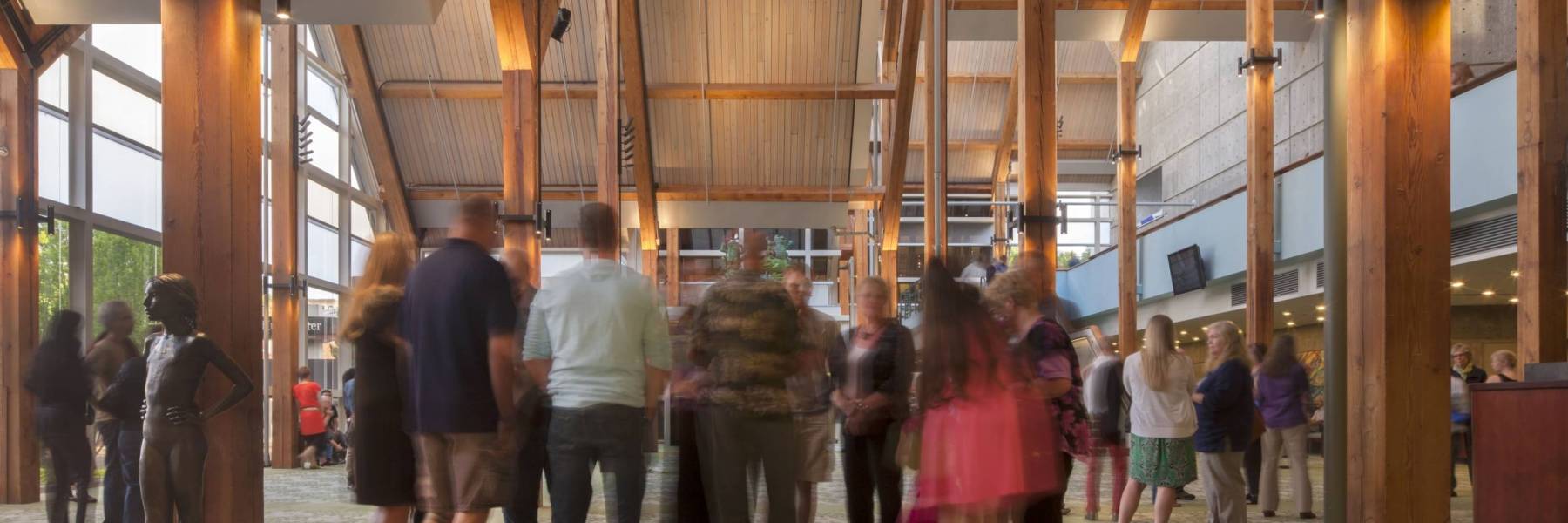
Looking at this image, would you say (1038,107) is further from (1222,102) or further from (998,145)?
(998,145)

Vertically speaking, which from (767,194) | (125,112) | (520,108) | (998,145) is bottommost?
(767,194)

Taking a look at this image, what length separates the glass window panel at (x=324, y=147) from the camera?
57.3ft

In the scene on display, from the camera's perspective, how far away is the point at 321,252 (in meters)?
17.9

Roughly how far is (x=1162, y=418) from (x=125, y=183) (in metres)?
9.81

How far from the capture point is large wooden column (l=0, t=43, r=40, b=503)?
9.30 meters

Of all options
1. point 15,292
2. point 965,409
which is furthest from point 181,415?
point 15,292

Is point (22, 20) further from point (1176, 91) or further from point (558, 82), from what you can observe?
point (1176, 91)

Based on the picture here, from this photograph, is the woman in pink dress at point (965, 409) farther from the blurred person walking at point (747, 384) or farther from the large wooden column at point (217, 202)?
the large wooden column at point (217, 202)

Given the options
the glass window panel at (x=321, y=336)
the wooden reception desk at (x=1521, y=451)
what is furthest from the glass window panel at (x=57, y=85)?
the wooden reception desk at (x=1521, y=451)

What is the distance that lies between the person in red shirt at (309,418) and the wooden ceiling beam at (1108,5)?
7.63 m

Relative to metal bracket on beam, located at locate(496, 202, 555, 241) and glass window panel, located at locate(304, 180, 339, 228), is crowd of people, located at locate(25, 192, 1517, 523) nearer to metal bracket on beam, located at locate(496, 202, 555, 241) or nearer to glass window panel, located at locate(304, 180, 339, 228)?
metal bracket on beam, located at locate(496, 202, 555, 241)

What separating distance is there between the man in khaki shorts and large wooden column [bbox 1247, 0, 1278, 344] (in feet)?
21.6

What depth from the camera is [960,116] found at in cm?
2427

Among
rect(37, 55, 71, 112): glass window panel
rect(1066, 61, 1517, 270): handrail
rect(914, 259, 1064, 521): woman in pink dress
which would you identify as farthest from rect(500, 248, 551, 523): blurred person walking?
Answer: rect(37, 55, 71, 112): glass window panel
